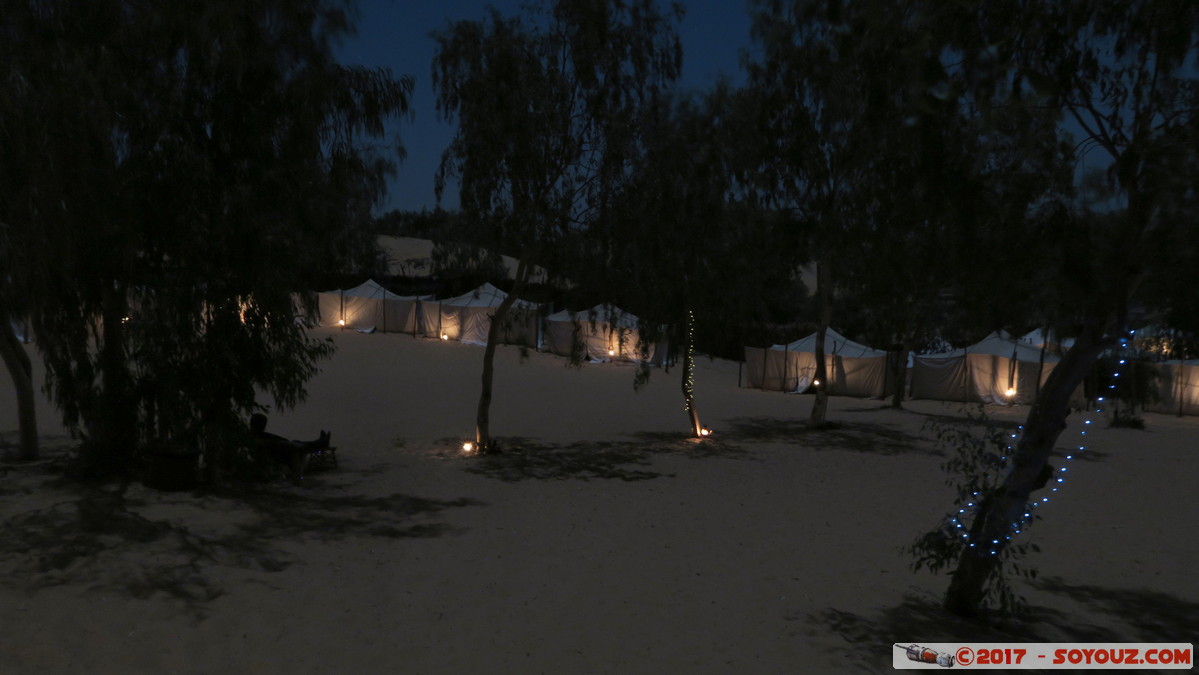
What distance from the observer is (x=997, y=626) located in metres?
6.09

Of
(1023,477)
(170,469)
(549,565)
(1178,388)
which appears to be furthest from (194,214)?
(1178,388)

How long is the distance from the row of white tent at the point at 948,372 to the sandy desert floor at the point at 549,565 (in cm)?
928

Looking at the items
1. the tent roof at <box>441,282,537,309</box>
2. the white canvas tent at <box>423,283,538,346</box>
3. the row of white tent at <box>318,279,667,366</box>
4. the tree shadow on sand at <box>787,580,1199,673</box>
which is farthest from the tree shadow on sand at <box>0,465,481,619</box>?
the tent roof at <box>441,282,537,309</box>

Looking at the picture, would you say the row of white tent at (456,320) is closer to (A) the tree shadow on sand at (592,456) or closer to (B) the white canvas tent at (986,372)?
(B) the white canvas tent at (986,372)

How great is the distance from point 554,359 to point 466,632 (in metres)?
28.0

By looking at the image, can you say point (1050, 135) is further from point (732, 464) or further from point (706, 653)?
point (732, 464)

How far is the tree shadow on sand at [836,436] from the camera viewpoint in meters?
16.2

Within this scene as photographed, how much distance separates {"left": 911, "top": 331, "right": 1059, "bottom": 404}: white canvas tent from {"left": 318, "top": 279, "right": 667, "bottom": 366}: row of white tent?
401 inches

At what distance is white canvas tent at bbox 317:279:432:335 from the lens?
39188mm

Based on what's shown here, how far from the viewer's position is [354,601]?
632 cm

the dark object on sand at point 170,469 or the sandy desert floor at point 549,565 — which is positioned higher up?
the dark object on sand at point 170,469

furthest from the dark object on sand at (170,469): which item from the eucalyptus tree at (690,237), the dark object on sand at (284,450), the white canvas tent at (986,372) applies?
the white canvas tent at (986,372)

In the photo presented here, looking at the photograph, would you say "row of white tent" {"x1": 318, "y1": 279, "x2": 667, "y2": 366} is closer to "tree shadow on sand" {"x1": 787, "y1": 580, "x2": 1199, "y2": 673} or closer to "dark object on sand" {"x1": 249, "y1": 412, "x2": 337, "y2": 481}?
"dark object on sand" {"x1": 249, "y1": 412, "x2": 337, "y2": 481}

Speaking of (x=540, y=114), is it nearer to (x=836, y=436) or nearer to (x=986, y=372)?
(x=836, y=436)
